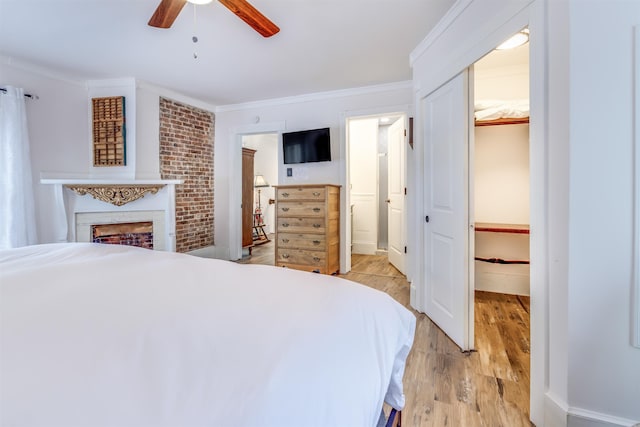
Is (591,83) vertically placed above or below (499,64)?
→ below

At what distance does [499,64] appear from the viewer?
2.91 metres

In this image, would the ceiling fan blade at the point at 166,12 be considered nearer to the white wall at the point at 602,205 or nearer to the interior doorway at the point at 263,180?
the white wall at the point at 602,205

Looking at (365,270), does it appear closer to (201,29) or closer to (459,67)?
(459,67)

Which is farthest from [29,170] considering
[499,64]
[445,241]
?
[499,64]

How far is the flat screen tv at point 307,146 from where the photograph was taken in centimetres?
379

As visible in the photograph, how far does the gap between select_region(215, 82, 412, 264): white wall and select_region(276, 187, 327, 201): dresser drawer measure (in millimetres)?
475

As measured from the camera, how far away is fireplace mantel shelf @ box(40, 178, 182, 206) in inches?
123

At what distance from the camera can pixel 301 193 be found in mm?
3541

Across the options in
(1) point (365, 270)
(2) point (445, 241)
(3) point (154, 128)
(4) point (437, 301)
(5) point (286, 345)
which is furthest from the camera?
(1) point (365, 270)

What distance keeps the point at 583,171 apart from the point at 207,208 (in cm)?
441

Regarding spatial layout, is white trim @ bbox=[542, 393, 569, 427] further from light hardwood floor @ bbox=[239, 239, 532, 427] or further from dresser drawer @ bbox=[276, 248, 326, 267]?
dresser drawer @ bbox=[276, 248, 326, 267]

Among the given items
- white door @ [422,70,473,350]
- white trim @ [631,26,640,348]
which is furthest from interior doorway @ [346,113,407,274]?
white trim @ [631,26,640,348]

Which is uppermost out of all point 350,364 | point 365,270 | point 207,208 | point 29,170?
point 29,170

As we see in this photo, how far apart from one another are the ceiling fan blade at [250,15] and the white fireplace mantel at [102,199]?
2418mm
